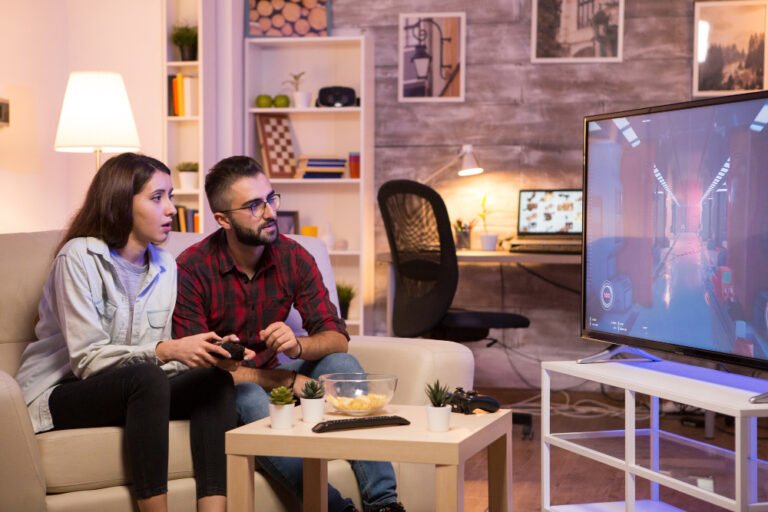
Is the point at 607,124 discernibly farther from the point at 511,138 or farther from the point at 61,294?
the point at 511,138

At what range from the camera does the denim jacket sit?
245 cm

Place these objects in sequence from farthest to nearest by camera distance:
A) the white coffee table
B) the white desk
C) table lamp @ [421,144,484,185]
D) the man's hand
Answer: table lamp @ [421,144,484,185] → the white desk → the man's hand → the white coffee table

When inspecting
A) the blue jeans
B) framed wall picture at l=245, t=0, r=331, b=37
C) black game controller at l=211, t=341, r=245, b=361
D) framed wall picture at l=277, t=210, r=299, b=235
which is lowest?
the blue jeans

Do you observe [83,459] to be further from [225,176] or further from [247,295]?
[225,176]

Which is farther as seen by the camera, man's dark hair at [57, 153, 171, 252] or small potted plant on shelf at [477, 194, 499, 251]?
small potted plant on shelf at [477, 194, 499, 251]

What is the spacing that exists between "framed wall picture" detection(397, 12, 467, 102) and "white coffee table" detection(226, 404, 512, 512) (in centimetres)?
339

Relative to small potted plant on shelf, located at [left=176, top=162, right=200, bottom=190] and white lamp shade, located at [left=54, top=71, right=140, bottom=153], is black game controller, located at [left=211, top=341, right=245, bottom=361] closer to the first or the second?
white lamp shade, located at [left=54, top=71, right=140, bottom=153]

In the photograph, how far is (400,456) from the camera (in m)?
2.01

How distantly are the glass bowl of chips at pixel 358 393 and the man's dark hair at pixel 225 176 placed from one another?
0.72 m

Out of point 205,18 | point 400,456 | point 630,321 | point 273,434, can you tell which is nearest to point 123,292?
point 273,434

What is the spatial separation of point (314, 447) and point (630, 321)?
3.71 feet

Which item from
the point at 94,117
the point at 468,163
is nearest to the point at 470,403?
the point at 94,117

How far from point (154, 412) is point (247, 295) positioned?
0.57m

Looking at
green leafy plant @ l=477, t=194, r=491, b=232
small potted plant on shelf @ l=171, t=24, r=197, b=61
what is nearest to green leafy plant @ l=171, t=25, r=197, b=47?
small potted plant on shelf @ l=171, t=24, r=197, b=61
